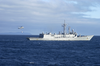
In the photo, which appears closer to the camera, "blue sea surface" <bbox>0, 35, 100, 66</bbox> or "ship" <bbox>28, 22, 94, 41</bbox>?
"blue sea surface" <bbox>0, 35, 100, 66</bbox>

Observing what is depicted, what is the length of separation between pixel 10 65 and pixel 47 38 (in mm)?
87860

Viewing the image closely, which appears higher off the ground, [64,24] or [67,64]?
[64,24]

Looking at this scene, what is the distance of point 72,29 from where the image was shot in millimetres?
135750

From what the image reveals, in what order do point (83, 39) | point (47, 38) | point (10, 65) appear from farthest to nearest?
point (83, 39) → point (47, 38) → point (10, 65)

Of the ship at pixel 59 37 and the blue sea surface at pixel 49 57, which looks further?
the ship at pixel 59 37

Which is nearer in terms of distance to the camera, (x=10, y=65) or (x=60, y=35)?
(x=10, y=65)

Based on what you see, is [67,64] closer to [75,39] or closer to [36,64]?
[36,64]

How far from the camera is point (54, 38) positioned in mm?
126000

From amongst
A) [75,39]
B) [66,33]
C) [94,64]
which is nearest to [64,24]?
[66,33]

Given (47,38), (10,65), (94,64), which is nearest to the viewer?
(10,65)

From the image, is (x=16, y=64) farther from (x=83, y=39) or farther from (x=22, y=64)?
(x=83, y=39)

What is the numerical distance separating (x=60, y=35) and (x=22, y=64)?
94.1m

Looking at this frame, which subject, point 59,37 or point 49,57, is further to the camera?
point 59,37

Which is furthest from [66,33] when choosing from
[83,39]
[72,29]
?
[83,39]
